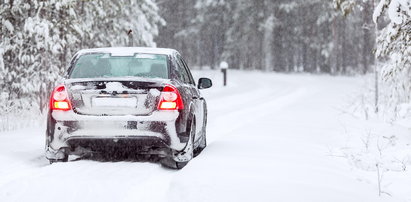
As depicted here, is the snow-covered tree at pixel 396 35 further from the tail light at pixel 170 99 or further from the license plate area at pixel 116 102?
the license plate area at pixel 116 102

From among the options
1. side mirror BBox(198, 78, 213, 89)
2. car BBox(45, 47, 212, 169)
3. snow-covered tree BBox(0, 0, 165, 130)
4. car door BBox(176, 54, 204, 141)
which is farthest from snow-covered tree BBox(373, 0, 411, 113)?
snow-covered tree BBox(0, 0, 165, 130)

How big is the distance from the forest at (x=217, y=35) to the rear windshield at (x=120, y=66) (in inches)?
135

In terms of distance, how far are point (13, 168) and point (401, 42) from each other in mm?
6279

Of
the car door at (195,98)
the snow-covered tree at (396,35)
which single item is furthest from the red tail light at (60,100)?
the snow-covered tree at (396,35)

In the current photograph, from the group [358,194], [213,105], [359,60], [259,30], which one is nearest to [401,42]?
[358,194]

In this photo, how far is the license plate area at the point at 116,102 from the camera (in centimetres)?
645

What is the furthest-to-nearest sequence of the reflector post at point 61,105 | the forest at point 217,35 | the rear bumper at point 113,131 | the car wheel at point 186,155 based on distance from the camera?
the forest at point 217,35 < the car wheel at point 186,155 < the reflector post at point 61,105 < the rear bumper at point 113,131

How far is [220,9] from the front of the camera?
5756 cm

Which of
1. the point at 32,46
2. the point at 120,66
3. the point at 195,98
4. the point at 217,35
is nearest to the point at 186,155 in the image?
the point at 195,98

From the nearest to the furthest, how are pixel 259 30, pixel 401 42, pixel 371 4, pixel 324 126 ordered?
→ pixel 401 42
pixel 324 126
pixel 371 4
pixel 259 30

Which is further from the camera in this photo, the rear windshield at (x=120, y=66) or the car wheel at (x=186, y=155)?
the rear windshield at (x=120, y=66)

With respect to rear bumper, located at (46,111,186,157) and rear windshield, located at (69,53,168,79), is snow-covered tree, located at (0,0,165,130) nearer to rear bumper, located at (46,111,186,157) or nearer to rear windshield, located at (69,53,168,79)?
rear windshield, located at (69,53,168,79)

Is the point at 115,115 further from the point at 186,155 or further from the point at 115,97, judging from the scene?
the point at 186,155

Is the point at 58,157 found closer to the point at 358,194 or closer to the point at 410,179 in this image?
the point at 358,194
